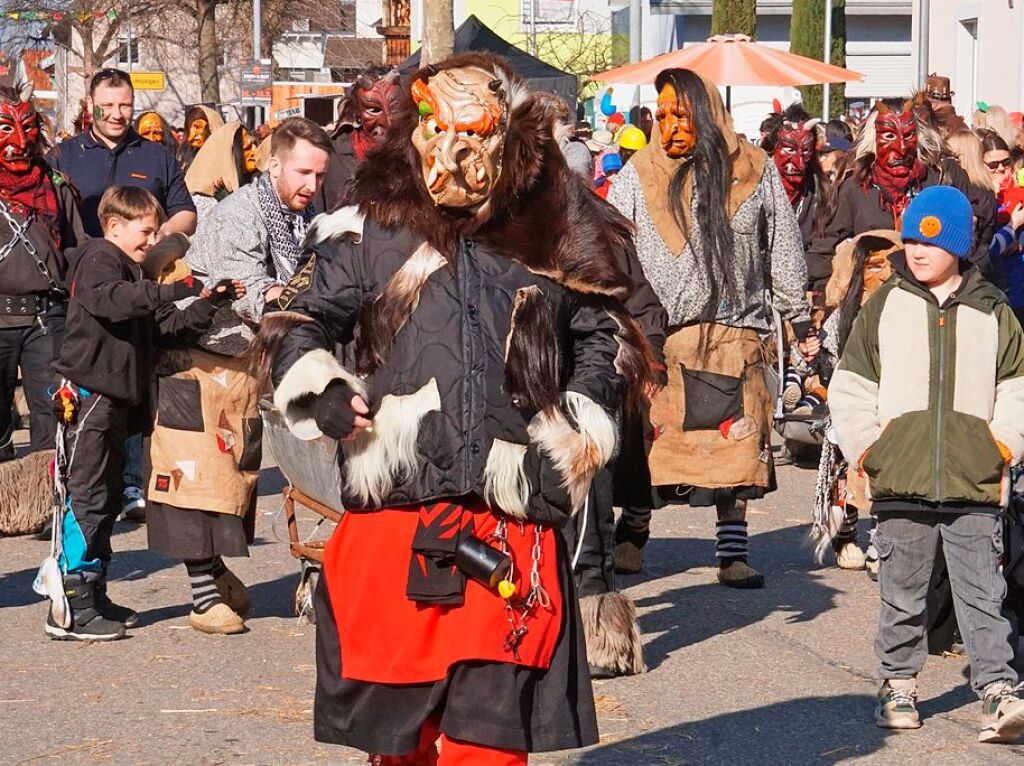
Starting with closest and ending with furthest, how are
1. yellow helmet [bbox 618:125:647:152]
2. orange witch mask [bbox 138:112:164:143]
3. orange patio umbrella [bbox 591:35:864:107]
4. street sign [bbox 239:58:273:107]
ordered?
orange witch mask [bbox 138:112:164:143] < yellow helmet [bbox 618:125:647:152] < orange patio umbrella [bbox 591:35:864:107] < street sign [bbox 239:58:273:107]

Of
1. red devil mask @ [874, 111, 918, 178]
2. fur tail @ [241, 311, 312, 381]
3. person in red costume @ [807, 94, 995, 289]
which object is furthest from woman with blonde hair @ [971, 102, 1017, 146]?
fur tail @ [241, 311, 312, 381]

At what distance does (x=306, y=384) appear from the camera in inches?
162

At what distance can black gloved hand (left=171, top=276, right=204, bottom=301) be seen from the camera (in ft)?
22.6

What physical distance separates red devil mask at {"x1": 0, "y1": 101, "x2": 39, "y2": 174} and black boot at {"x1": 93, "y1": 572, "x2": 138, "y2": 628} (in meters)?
2.10

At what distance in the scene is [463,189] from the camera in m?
4.16

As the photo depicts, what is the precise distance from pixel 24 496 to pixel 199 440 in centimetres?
234

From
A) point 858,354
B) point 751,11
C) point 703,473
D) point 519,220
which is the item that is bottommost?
point 703,473

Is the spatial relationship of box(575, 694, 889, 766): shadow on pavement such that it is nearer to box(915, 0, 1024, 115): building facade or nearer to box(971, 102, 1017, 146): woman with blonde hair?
box(971, 102, 1017, 146): woman with blonde hair

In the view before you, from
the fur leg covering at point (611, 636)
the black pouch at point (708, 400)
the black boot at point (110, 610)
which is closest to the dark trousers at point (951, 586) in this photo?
the fur leg covering at point (611, 636)

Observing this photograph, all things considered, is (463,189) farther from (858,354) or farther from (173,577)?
(173,577)

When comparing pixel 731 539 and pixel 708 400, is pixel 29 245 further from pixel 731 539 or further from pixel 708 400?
pixel 731 539

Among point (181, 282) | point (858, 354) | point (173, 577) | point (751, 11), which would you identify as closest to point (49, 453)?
point (173, 577)

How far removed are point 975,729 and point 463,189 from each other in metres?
2.84

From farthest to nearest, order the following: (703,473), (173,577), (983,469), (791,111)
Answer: (791,111), (173,577), (703,473), (983,469)
